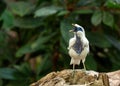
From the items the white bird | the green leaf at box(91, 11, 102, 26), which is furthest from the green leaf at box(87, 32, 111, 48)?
the white bird

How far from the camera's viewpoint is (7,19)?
6.56 feet

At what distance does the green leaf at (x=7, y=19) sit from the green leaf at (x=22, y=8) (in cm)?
4

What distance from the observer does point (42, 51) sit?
2154mm

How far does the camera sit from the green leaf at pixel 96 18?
173cm

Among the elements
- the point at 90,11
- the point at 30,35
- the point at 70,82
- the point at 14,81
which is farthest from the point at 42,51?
the point at 70,82

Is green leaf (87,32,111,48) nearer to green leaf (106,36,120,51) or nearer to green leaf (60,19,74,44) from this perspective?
green leaf (106,36,120,51)

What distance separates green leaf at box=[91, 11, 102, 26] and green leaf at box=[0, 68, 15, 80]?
533 millimetres

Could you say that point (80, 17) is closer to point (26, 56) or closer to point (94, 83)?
point (26, 56)

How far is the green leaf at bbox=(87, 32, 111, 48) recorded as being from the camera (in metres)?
1.83

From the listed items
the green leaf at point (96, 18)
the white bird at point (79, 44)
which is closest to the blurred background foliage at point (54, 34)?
the green leaf at point (96, 18)

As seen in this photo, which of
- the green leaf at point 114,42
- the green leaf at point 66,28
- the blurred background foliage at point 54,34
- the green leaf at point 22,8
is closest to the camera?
the green leaf at point 66,28

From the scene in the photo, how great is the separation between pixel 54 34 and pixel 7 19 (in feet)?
1.01

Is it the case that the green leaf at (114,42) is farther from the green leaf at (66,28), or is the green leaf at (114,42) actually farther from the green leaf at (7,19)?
the green leaf at (7,19)

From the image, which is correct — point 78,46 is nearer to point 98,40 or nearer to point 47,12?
point 47,12
